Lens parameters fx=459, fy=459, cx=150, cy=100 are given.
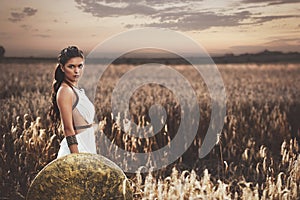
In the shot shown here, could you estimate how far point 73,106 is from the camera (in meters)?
2.68

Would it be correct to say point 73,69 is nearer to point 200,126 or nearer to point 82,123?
point 82,123

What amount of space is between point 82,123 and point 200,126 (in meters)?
0.77

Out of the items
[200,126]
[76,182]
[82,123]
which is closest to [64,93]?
[82,123]

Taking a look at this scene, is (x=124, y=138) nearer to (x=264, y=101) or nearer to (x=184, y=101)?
(x=184, y=101)

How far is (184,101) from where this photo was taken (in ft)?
9.75

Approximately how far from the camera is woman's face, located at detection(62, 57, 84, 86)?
8.91 feet

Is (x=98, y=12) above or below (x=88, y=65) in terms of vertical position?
above

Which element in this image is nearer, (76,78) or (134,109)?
(76,78)

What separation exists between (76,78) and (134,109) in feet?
1.52

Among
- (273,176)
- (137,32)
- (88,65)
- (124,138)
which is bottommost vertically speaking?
(273,176)

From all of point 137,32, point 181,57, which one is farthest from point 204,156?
point 137,32

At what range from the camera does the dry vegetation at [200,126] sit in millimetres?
2900

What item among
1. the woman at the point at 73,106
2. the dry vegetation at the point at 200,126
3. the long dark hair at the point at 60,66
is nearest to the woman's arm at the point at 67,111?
the woman at the point at 73,106

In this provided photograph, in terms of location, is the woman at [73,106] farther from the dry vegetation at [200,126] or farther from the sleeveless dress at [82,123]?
the dry vegetation at [200,126]
